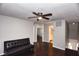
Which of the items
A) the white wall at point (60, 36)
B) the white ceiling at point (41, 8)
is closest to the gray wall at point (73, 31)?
the white wall at point (60, 36)

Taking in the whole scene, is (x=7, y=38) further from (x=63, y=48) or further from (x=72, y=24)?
(x=72, y=24)

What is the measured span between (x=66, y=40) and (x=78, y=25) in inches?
36.7

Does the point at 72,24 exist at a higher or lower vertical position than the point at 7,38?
higher

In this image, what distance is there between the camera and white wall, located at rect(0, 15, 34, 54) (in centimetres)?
307

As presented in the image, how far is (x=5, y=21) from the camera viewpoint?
3.11 m

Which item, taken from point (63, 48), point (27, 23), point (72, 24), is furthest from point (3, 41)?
point (72, 24)

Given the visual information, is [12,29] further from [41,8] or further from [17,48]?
[41,8]

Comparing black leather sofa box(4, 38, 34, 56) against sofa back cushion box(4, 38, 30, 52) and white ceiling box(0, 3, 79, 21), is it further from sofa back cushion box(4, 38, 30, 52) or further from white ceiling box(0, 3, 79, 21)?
white ceiling box(0, 3, 79, 21)

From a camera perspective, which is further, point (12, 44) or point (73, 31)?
point (73, 31)

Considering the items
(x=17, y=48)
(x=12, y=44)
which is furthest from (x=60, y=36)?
(x=12, y=44)

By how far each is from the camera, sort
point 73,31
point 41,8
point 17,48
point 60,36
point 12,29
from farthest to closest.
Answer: point 73,31 < point 60,36 < point 12,29 < point 17,48 < point 41,8

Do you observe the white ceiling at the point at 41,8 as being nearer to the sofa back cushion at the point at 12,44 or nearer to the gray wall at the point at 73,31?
the sofa back cushion at the point at 12,44

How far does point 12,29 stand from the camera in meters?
3.45

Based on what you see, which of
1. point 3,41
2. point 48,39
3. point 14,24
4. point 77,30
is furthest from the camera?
point 48,39
